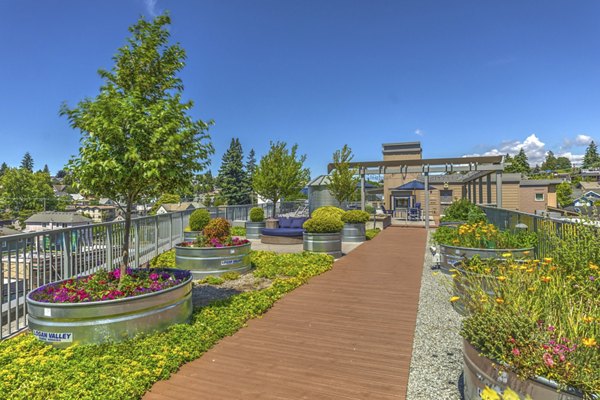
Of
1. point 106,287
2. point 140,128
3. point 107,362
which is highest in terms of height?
point 140,128

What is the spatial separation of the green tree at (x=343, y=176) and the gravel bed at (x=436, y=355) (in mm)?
11120

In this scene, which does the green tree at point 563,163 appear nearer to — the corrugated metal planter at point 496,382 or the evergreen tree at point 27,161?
the corrugated metal planter at point 496,382

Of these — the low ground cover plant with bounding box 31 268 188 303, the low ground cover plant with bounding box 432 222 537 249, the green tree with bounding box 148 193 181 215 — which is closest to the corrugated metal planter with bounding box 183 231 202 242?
the green tree with bounding box 148 193 181 215

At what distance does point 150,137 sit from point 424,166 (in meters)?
14.5

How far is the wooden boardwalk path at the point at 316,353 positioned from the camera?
8.82 ft

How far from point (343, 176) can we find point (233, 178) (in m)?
38.1

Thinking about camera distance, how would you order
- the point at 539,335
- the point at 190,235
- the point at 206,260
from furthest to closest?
the point at 190,235, the point at 206,260, the point at 539,335

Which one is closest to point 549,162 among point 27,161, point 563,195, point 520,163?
point 520,163

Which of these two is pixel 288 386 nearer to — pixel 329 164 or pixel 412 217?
pixel 329 164

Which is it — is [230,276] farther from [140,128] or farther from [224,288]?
[140,128]

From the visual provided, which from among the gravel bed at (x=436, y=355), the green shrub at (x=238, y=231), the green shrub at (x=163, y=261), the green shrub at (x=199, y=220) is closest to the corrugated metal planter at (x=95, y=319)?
the gravel bed at (x=436, y=355)

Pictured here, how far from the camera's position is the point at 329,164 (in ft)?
57.5

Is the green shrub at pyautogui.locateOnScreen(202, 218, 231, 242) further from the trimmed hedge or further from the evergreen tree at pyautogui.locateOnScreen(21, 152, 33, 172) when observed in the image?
the evergreen tree at pyautogui.locateOnScreen(21, 152, 33, 172)

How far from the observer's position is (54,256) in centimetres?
491
